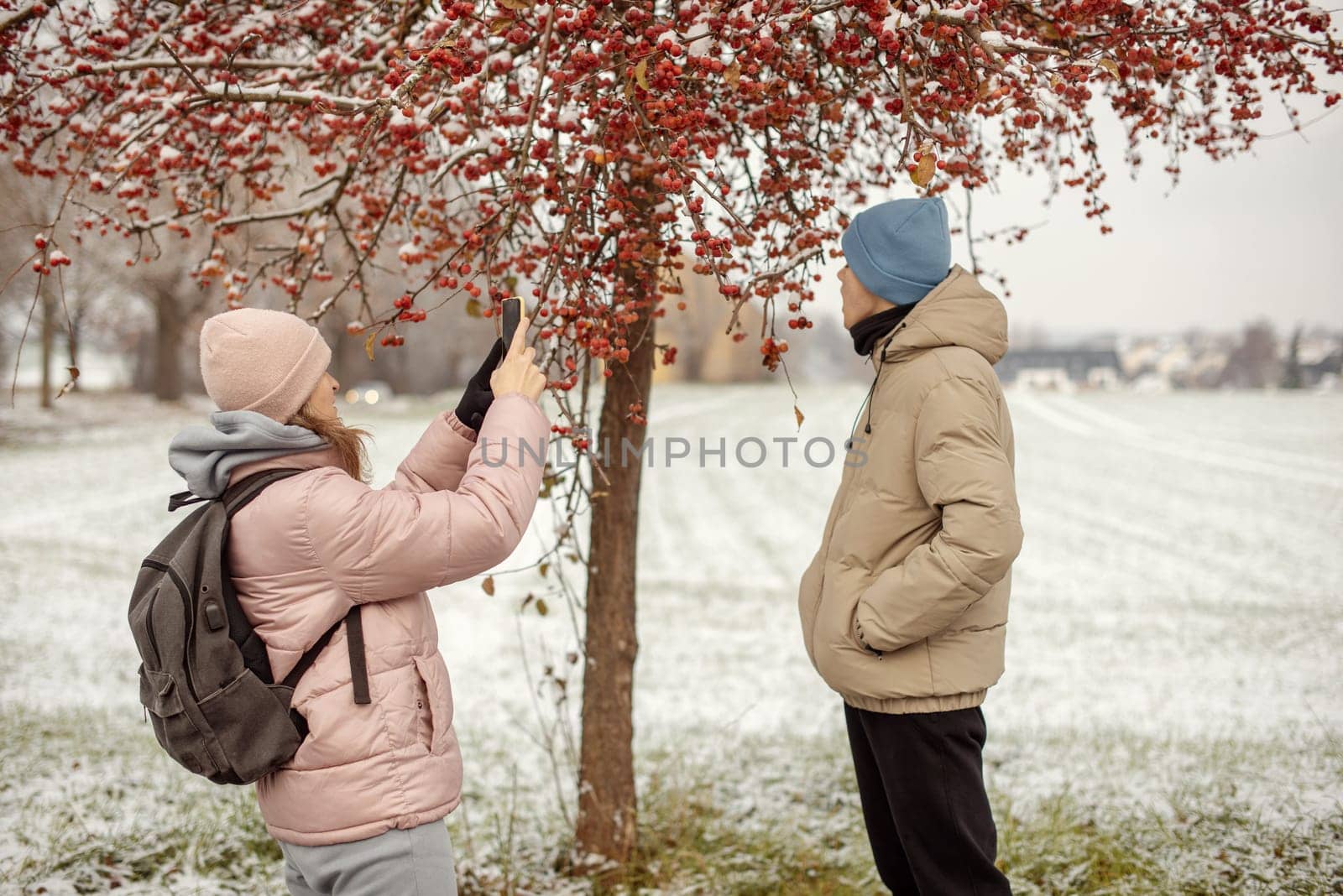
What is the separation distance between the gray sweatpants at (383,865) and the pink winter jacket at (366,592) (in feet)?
0.10

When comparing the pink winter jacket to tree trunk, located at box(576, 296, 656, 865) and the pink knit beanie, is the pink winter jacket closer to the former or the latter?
the pink knit beanie

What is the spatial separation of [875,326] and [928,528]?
1.64 feet

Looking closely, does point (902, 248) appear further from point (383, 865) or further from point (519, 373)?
point (383, 865)

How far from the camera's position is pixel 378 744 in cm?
172

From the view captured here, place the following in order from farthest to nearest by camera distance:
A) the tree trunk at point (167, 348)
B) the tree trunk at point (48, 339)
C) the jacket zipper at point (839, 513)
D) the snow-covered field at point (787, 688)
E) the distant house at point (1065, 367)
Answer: the tree trunk at point (167, 348), the tree trunk at point (48, 339), the distant house at point (1065, 367), the snow-covered field at point (787, 688), the jacket zipper at point (839, 513)

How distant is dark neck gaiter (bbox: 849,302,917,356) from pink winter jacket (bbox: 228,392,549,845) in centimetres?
Result: 87

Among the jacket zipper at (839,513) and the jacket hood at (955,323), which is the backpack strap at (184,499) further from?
the jacket hood at (955,323)

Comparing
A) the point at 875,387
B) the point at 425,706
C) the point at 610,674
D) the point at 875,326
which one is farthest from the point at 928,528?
the point at 610,674

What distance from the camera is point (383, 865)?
67.6 inches

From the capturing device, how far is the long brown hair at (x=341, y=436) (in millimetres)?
1775

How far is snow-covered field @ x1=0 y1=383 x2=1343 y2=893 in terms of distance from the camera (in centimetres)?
338

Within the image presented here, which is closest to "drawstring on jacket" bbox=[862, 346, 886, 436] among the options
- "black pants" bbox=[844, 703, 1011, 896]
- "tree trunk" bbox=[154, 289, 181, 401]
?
"black pants" bbox=[844, 703, 1011, 896]

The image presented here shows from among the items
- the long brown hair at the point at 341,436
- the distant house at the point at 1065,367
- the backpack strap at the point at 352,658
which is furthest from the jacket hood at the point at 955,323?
the distant house at the point at 1065,367

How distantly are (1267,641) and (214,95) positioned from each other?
8.58 metres
